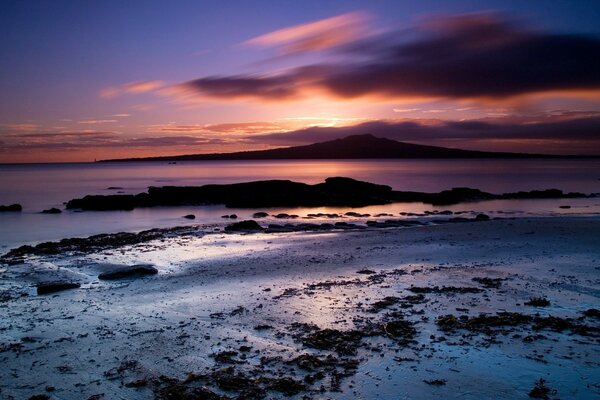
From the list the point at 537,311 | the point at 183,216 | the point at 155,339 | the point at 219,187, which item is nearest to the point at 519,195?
the point at 219,187

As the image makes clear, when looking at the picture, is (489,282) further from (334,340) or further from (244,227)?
(244,227)

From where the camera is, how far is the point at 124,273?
14.7m

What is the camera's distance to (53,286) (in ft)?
43.0

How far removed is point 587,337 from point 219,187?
45234 mm

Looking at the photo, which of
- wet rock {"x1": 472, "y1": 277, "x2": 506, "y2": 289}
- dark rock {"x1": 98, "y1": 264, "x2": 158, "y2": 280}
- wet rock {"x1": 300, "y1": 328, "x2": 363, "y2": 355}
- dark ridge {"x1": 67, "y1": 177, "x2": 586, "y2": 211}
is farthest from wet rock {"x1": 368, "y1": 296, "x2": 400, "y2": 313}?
dark ridge {"x1": 67, "y1": 177, "x2": 586, "y2": 211}

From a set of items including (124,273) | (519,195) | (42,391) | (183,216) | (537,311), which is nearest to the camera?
(42,391)

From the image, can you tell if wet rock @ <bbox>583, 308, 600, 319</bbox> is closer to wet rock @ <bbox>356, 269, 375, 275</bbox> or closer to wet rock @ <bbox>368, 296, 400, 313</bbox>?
wet rock @ <bbox>368, 296, 400, 313</bbox>

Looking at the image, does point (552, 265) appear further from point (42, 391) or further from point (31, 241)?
point (31, 241)

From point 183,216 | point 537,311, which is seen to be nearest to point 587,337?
point 537,311

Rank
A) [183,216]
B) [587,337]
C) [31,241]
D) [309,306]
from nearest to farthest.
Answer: [587,337]
[309,306]
[31,241]
[183,216]

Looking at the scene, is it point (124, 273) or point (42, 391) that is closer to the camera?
point (42, 391)

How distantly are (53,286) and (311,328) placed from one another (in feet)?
27.6

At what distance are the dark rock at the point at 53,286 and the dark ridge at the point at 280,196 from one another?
30346 millimetres

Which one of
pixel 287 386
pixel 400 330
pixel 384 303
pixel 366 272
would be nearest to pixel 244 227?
pixel 366 272
